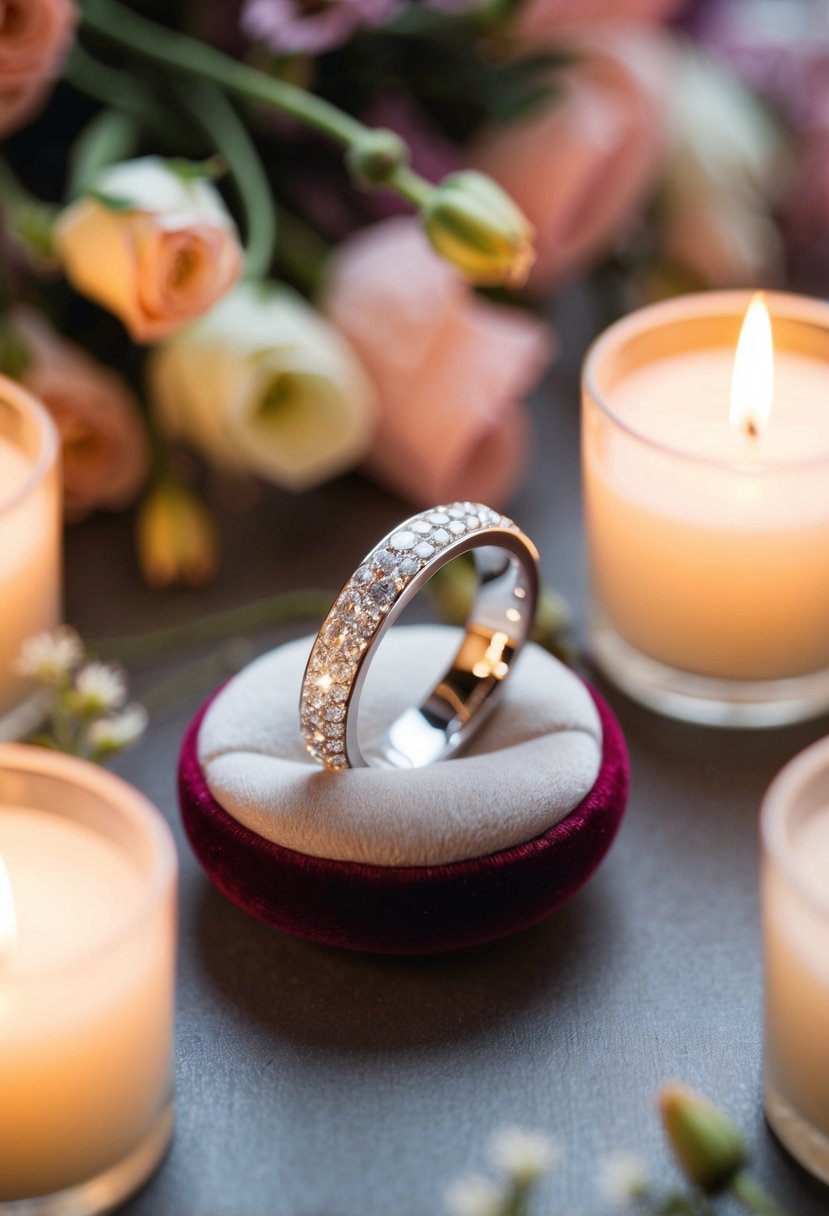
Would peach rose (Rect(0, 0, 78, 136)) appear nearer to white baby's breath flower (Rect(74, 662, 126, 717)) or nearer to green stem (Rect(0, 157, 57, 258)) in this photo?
green stem (Rect(0, 157, 57, 258))

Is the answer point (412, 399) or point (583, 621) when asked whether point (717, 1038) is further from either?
point (412, 399)

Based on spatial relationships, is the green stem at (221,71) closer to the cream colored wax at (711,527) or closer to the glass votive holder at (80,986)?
the cream colored wax at (711,527)

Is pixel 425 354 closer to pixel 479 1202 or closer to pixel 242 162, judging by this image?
pixel 242 162

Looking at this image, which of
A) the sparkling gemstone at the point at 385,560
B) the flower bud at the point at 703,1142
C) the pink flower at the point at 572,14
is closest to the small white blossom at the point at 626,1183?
the flower bud at the point at 703,1142

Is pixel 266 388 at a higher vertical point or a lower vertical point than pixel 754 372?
lower

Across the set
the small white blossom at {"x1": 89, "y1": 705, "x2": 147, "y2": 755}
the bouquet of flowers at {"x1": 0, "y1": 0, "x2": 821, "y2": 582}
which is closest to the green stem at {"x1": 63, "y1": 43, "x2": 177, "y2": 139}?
the bouquet of flowers at {"x1": 0, "y1": 0, "x2": 821, "y2": 582}

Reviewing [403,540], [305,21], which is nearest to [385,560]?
[403,540]
